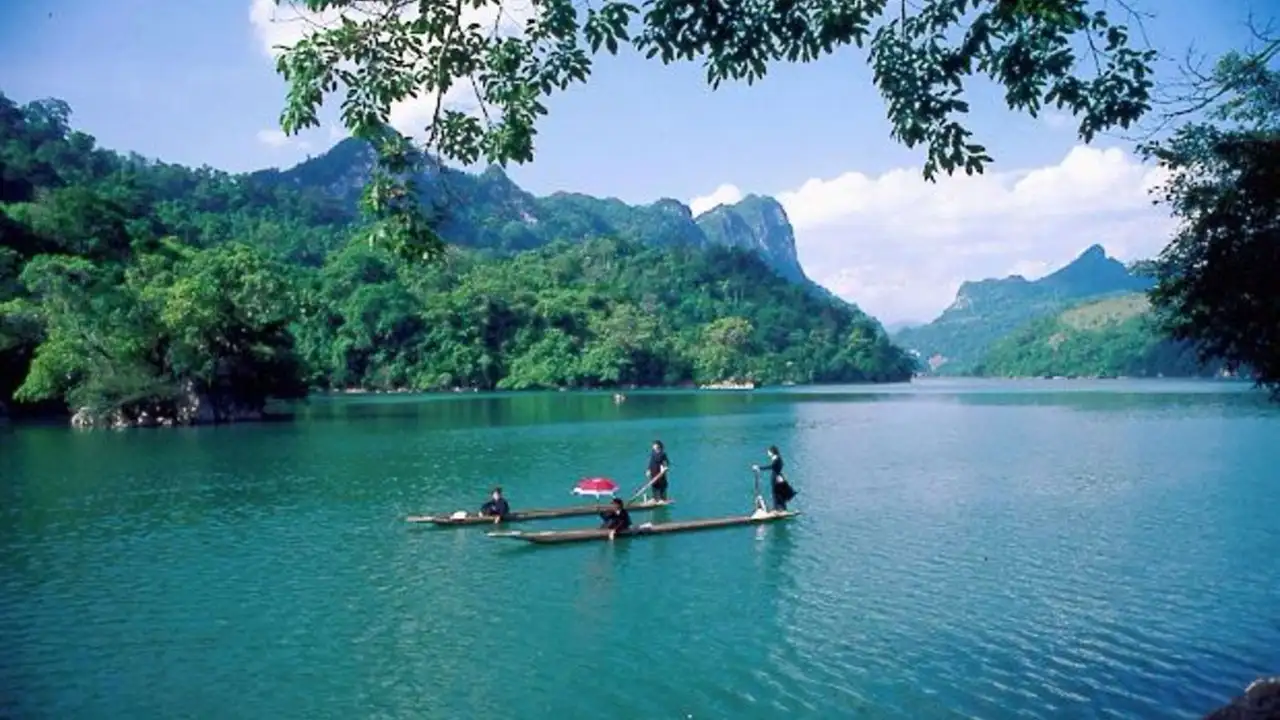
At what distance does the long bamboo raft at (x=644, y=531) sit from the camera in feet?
72.2

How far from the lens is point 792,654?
14148 millimetres

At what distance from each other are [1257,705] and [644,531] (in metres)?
15.4

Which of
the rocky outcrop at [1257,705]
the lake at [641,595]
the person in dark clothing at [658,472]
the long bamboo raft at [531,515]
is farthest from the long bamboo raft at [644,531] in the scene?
the rocky outcrop at [1257,705]

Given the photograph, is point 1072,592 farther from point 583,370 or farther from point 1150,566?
point 583,370

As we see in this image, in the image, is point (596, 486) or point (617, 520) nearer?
point (617, 520)

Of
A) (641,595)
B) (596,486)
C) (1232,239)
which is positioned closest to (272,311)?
(596,486)

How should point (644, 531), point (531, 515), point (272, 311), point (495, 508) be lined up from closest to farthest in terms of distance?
point (644, 531)
point (495, 508)
point (531, 515)
point (272, 311)

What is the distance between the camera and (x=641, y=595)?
17.8 m

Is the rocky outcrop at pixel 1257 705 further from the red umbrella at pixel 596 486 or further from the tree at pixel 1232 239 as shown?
the red umbrella at pixel 596 486

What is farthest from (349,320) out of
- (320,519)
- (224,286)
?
(320,519)

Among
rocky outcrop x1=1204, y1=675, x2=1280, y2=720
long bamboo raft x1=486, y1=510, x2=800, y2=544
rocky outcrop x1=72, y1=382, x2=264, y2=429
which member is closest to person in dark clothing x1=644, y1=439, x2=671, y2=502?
long bamboo raft x1=486, y1=510, x2=800, y2=544

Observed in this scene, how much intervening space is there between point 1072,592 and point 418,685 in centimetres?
1207

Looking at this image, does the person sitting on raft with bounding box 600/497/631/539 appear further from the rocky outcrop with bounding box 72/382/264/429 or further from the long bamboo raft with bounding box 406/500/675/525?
the rocky outcrop with bounding box 72/382/264/429

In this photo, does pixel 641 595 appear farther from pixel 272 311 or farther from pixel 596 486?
pixel 272 311
